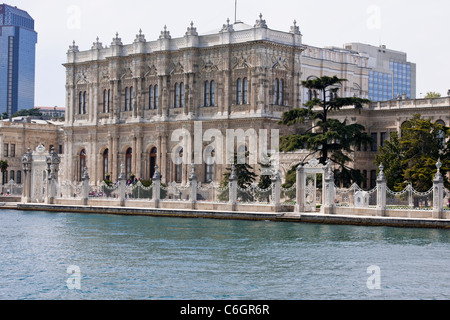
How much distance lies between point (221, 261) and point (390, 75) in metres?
113

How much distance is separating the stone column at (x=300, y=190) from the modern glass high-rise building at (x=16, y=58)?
88.9m

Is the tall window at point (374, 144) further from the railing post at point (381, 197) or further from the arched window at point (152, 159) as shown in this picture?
the arched window at point (152, 159)

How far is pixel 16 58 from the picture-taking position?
13550 cm

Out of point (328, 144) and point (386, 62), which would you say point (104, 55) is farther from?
→ point (386, 62)

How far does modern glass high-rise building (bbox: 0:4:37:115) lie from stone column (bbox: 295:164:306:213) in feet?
292

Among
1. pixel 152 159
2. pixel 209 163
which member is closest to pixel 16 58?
pixel 152 159

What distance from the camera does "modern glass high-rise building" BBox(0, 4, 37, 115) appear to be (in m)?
128

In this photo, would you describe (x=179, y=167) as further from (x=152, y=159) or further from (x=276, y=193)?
(x=276, y=193)

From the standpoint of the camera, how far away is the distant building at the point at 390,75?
127188 mm

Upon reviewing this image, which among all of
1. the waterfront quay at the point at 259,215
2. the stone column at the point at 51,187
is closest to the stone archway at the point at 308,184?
the waterfront quay at the point at 259,215

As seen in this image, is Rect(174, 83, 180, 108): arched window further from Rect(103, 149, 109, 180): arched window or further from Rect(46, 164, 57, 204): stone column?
Rect(46, 164, 57, 204): stone column

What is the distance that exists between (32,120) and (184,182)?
86.6 ft

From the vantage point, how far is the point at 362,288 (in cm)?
2181
